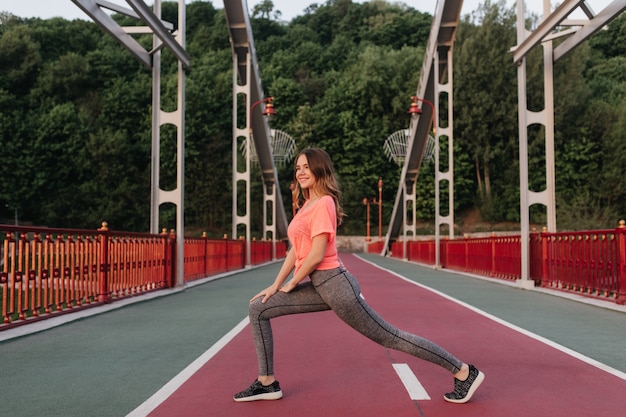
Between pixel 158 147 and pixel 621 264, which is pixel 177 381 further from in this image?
pixel 158 147

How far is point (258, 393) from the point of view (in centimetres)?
434

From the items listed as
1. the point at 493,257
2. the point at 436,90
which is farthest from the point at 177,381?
the point at 436,90

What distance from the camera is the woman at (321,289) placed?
394cm

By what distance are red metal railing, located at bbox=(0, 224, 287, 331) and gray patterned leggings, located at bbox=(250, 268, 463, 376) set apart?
4721 millimetres

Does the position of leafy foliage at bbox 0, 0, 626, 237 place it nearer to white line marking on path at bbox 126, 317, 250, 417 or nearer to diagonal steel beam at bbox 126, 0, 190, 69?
diagonal steel beam at bbox 126, 0, 190, 69

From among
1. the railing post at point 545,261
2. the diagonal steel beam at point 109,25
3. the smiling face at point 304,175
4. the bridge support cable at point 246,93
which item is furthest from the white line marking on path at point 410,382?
the bridge support cable at point 246,93

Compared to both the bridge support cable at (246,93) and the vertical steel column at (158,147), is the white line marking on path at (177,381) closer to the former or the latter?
the vertical steel column at (158,147)

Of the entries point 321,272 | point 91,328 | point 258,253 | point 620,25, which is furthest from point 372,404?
point 620,25

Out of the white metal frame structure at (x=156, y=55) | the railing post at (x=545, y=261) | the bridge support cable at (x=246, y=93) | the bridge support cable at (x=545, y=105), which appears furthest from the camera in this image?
the bridge support cable at (x=246, y=93)

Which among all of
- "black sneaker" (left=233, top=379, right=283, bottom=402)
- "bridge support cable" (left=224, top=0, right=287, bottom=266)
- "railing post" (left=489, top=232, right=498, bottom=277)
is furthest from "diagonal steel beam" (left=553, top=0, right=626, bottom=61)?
"bridge support cable" (left=224, top=0, right=287, bottom=266)

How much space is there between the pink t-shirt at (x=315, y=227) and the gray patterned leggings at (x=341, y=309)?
3.8 inches

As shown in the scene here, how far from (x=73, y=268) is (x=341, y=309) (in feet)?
→ 22.3

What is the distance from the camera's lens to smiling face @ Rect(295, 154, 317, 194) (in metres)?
4.10

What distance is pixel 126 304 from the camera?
35.9ft
